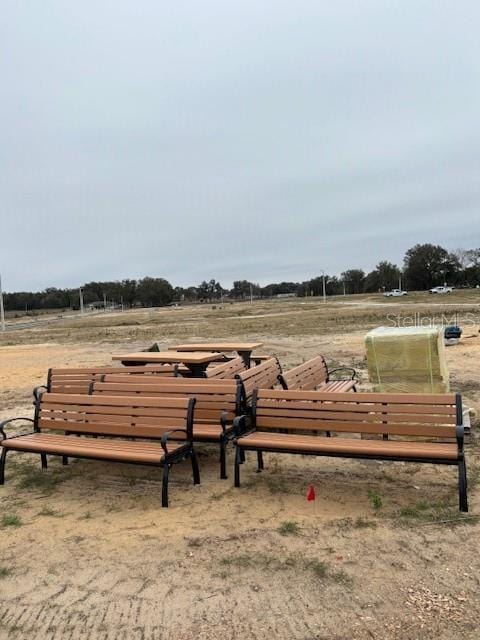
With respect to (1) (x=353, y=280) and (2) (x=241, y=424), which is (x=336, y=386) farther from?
(1) (x=353, y=280)

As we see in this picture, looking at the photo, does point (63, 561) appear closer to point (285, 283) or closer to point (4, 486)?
point (4, 486)

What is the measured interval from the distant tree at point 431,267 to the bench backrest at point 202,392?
389ft

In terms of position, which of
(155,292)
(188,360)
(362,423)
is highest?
(155,292)

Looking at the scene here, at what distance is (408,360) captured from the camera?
669cm

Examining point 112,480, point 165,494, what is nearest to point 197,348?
point 112,480

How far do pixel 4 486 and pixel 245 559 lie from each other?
2.84 m

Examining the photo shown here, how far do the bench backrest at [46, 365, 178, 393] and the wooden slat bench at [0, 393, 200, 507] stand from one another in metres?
1.08

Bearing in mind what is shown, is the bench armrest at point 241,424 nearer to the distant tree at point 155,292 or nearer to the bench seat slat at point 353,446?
the bench seat slat at point 353,446

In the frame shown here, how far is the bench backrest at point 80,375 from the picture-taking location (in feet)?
23.5

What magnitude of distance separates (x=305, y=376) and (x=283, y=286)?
163m

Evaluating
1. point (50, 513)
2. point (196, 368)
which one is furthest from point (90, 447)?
point (196, 368)

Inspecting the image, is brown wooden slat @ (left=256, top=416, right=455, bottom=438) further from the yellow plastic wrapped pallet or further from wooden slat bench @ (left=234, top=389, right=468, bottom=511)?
the yellow plastic wrapped pallet

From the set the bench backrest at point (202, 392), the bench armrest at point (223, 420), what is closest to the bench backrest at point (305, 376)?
the bench backrest at point (202, 392)

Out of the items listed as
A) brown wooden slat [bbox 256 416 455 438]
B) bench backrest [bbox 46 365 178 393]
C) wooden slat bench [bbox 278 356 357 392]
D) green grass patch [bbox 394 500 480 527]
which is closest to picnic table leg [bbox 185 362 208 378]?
bench backrest [bbox 46 365 178 393]
